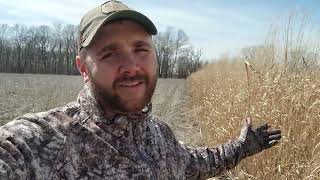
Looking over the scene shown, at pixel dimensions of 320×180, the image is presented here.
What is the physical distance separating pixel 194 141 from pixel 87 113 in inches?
190

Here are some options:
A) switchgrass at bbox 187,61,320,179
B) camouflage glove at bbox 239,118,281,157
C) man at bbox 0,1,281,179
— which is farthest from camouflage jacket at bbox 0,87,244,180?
switchgrass at bbox 187,61,320,179

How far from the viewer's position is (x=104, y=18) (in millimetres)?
1576

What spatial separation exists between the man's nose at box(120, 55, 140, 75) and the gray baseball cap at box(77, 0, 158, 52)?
0.14 metres

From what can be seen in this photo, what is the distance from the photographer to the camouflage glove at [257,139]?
2486mm

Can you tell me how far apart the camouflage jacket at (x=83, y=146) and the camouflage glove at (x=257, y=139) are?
72 cm

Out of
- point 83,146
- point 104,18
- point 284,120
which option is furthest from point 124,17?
point 284,120

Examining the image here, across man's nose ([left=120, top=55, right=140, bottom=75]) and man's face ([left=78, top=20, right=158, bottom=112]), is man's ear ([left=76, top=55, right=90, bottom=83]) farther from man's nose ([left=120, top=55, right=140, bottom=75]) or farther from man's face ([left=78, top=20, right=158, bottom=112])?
man's nose ([left=120, top=55, right=140, bottom=75])

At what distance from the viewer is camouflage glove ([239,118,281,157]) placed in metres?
2.49

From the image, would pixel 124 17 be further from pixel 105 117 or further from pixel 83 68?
pixel 105 117

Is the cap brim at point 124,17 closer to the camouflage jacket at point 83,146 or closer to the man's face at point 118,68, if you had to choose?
the man's face at point 118,68

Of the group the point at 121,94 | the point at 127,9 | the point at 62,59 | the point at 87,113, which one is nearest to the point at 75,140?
the point at 87,113

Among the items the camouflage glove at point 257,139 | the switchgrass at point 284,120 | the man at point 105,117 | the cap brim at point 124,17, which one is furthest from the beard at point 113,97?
the switchgrass at point 284,120

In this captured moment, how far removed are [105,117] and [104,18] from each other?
355mm

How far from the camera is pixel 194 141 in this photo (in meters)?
6.35
